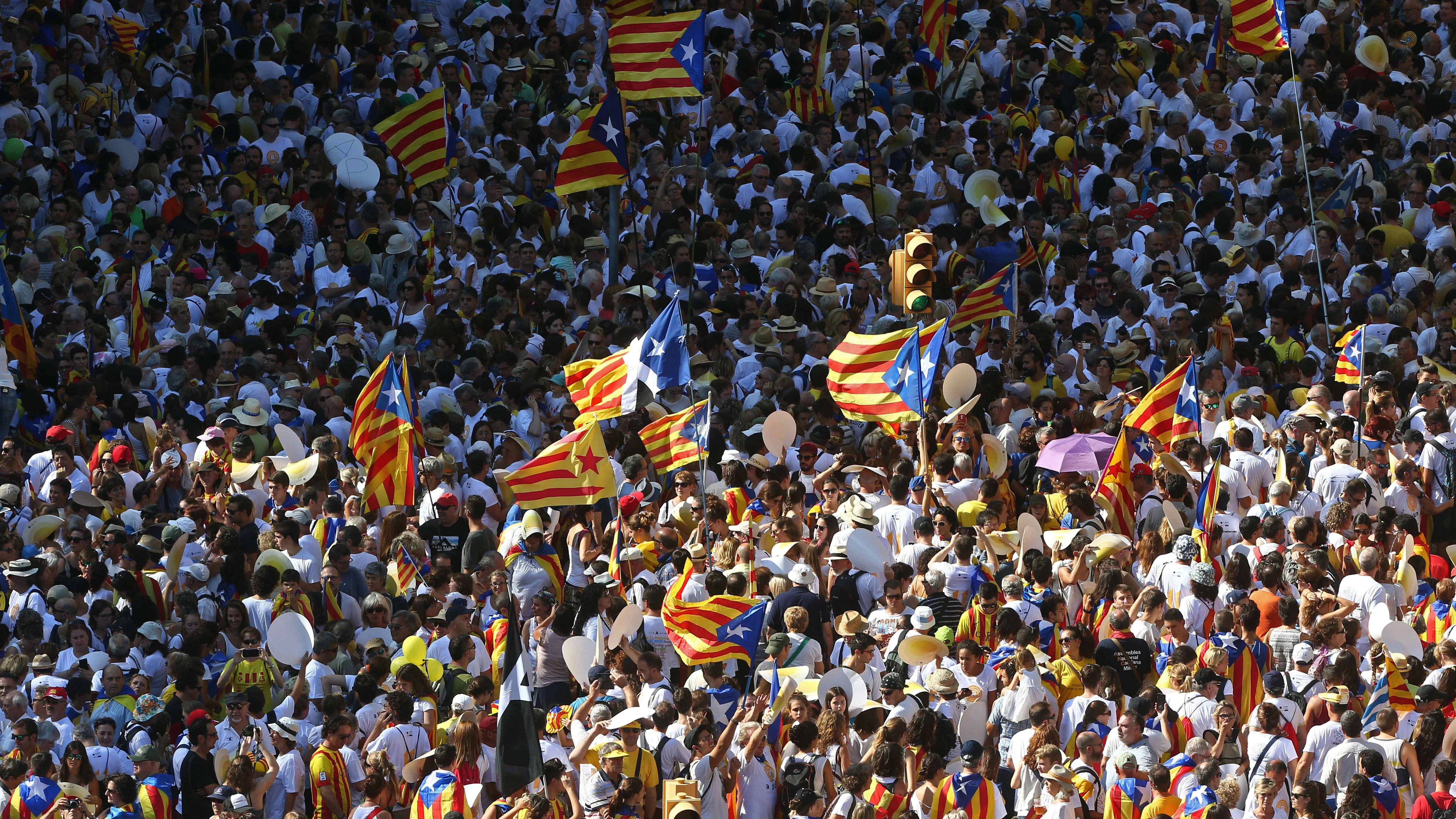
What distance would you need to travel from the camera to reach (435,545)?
59.5 ft

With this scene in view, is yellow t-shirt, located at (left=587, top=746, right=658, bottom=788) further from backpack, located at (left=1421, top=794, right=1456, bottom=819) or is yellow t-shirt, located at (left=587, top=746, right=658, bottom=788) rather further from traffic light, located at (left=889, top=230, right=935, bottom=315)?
traffic light, located at (left=889, top=230, right=935, bottom=315)

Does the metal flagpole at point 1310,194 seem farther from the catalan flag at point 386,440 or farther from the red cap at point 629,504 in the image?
A: the catalan flag at point 386,440

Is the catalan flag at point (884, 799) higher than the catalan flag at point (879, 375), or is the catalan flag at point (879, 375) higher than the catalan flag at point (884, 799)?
the catalan flag at point (884, 799)

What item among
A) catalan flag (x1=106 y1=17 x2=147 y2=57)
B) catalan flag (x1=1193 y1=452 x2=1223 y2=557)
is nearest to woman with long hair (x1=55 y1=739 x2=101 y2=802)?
catalan flag (x1=1193 y1=452 x2=1223 y2=557)

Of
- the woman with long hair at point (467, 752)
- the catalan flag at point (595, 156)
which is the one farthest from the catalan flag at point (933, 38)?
the woman with long hair at point (467, 752)

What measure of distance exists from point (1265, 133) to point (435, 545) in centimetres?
992

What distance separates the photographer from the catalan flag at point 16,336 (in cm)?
2091

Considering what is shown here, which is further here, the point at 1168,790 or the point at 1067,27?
Result: the point at 1067,27

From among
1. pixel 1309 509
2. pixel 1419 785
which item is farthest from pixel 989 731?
pixel 1309 509

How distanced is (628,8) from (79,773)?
13.0m

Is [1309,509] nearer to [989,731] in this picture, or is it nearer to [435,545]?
[989,731]

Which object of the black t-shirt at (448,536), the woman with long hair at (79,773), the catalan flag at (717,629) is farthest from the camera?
the black t-shirt at (448,536)

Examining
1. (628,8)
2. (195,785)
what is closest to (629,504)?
(195,785)

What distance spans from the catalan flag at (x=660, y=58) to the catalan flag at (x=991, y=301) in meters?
3.56
